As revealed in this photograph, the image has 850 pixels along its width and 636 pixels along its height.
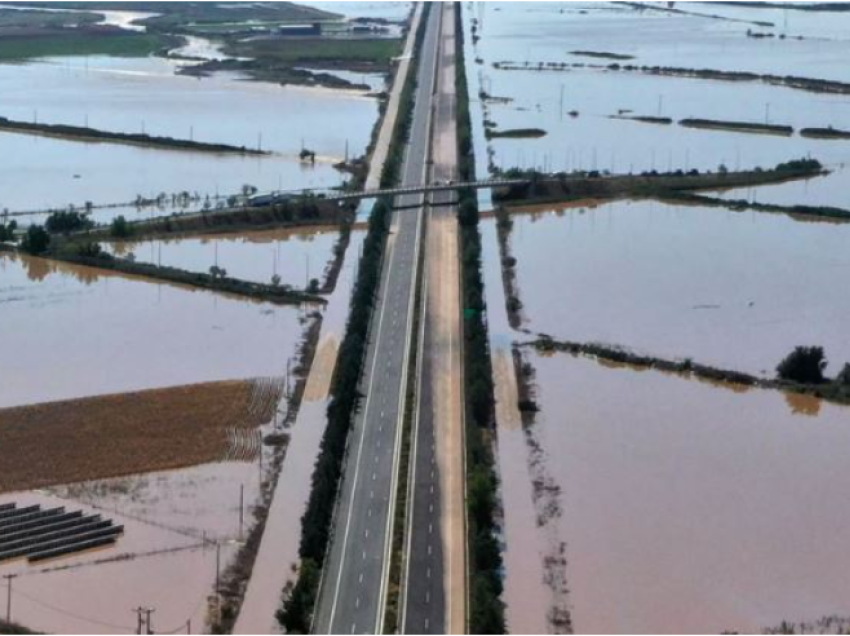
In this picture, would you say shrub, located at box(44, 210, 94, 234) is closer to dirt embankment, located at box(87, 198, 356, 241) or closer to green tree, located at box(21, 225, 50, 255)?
dirt embankment, located at box(87, 198, 356, 241)

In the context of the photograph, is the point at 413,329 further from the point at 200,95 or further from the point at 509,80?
the point at 509,80

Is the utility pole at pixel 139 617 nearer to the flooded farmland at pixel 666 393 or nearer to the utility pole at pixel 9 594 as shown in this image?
the utility pole at pixel 9 594

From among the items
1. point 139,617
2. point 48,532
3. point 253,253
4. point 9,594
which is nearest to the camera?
point 139,617

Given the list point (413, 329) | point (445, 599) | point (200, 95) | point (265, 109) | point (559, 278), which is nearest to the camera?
point (445, 599)

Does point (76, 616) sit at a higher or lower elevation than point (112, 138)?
lower

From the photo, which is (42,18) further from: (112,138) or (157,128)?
(112,138)

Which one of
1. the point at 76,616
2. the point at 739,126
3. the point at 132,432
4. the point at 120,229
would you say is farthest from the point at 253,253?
the point at 739,126

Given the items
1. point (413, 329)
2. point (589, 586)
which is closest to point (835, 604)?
point (589, 586)
